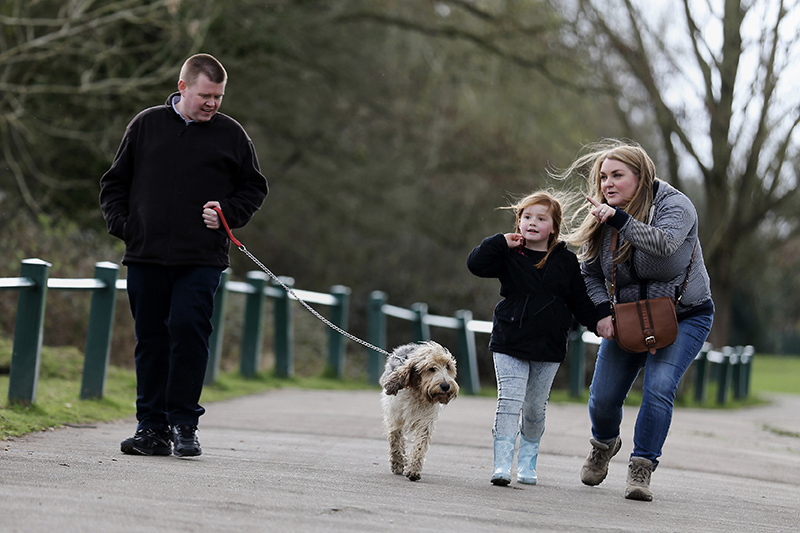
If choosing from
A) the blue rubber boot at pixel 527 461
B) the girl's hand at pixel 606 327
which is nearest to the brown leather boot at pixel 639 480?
the blue rubber boot at pixel 527 461

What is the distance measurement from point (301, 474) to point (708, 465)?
391cm

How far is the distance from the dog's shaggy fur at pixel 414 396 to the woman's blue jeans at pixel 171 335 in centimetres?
113

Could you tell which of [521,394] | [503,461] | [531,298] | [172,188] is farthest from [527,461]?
[172,188]

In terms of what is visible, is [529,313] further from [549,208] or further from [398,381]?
[398,381]

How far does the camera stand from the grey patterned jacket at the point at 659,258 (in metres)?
6.23

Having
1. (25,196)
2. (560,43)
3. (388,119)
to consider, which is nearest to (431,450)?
(25,196)

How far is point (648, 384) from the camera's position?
256 inches

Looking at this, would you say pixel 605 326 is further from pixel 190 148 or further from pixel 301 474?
pixel 190 148

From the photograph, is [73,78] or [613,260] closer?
[613,260]

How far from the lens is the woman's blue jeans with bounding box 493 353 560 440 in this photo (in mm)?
6422

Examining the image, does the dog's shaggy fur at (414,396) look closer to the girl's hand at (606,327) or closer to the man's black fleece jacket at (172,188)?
the girl's hand at (606,327)

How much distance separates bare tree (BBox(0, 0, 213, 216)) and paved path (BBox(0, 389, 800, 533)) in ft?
20.0

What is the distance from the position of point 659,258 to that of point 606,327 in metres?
0.51

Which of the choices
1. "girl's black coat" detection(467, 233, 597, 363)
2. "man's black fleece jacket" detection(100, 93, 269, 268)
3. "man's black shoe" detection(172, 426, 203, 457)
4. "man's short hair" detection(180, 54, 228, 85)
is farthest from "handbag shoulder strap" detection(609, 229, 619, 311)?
"man's black shoe" detection(172, 426, 203, 457)
